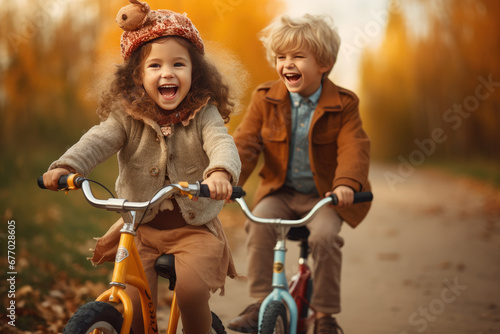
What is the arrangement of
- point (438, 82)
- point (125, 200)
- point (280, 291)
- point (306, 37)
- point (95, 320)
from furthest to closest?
point (438, 82) → point (306, 37) → point (280, 291) → point (125, 200) → point (95, 320)

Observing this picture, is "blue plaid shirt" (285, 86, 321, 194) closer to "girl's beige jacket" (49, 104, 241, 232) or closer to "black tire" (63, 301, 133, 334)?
"girl's beige jacket" (49, 104, 241, 232)

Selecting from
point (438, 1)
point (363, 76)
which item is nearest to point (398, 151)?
point (363, 76)

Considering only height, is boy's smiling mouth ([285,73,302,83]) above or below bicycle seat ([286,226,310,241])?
above

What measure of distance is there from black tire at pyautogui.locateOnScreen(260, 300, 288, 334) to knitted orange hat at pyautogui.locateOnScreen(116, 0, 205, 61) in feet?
4.21

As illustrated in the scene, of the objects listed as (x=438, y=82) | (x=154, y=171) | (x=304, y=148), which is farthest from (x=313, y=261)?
(x=438, y=82)

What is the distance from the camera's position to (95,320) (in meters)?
2.24

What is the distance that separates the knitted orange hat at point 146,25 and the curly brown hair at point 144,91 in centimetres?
4

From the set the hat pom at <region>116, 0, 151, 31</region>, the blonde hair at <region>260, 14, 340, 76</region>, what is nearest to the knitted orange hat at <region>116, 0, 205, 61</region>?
the hat pom at <region>116, 0, 151, 31</region>

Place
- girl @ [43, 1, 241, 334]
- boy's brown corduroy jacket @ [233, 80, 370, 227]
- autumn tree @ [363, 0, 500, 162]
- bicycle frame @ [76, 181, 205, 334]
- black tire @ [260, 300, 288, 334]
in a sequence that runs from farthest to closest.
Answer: autumn tree @ [363, 0, 500, 162]
boy's brown corduroy jacket @ [233, 80, 370, 227]
black tire @ [260, 300, 288, 334]
girl @ [43, 1, 241, 334]
bicycle frame @ [76, 181, 205, 334]

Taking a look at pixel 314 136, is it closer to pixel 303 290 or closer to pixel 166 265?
pixel 303 290

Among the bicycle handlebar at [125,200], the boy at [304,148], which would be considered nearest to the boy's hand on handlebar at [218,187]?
the bicycle handlebar at [125,200]

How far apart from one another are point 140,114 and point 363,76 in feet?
60.6

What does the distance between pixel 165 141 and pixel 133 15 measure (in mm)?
565

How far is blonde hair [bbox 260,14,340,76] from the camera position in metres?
3.70
